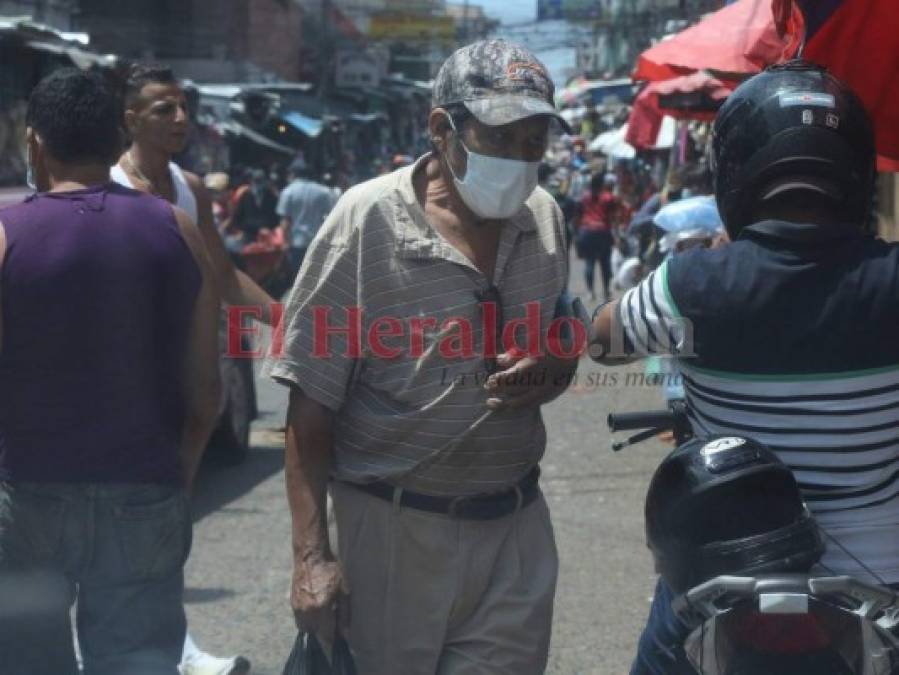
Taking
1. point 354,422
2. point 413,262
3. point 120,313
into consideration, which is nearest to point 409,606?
point 354,422

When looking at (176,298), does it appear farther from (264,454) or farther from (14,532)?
(264,454)

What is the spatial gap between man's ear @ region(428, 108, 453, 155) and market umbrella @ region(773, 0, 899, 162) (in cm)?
102

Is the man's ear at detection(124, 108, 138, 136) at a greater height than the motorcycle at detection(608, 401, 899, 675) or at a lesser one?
greater

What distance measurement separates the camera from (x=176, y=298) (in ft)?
12.6

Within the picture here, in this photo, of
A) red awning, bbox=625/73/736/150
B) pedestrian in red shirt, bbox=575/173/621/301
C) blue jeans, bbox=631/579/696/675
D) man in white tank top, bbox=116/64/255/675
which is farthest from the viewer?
pedestrian in red shirt, bbox=575/173/621/301

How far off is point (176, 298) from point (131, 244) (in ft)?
0.63

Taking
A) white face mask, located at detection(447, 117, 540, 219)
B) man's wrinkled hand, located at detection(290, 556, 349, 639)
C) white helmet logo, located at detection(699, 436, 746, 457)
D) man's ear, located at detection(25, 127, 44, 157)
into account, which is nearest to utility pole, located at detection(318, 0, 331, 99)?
man's ear, located at detection(25, 127, 44, 157)

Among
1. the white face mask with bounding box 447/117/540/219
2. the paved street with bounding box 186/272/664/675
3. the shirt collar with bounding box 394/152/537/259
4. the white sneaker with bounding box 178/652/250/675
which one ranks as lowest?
the paved street with bounding box 186/272/664/675

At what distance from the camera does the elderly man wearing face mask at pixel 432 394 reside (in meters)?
3.35

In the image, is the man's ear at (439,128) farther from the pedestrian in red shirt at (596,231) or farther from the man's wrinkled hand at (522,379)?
the pedestrian in red shirt at (596,231)

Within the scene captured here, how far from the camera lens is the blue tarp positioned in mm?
35388

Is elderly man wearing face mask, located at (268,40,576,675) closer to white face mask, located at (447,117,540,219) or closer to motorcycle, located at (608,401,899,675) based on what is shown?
white face mask, located at (447,117,540,219)

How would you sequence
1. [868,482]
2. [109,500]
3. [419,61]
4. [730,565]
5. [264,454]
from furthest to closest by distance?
[419,61] → [264,454] → [109,500] → [868,482] → [730,565]

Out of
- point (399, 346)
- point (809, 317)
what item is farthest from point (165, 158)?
point (809, 317)
